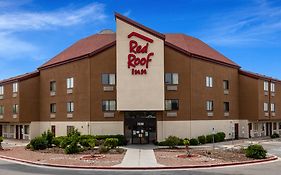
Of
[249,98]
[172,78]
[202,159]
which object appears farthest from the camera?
[249,98]

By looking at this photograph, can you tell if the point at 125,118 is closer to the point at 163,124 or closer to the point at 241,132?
the point at 163,124

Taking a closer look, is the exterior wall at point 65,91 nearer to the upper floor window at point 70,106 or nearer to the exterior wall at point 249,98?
the upper floor window at point 70,106

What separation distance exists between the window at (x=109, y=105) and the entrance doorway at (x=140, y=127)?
184 cm

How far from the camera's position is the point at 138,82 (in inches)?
1725

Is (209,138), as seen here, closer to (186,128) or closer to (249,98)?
(186,128)

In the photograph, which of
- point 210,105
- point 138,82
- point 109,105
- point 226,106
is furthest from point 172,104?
point 226,106

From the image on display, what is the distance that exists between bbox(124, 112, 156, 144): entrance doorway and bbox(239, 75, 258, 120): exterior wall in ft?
53.3

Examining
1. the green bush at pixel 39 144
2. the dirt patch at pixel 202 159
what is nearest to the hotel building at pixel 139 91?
the green bush at pixel 39 144

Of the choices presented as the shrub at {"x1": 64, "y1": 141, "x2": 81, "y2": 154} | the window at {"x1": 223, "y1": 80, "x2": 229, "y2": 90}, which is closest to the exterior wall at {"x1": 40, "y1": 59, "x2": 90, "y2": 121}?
the shrub at {"x1": 64, "y1": 141, "x2": 81, "y2": 154}

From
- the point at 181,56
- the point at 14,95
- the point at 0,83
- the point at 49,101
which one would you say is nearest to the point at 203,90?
the point at 181,56

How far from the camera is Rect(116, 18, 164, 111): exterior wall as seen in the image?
43.8 meters

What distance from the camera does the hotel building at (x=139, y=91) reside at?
144 ft

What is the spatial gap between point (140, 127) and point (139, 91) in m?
4.79

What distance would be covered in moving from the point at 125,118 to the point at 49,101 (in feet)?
43.2
